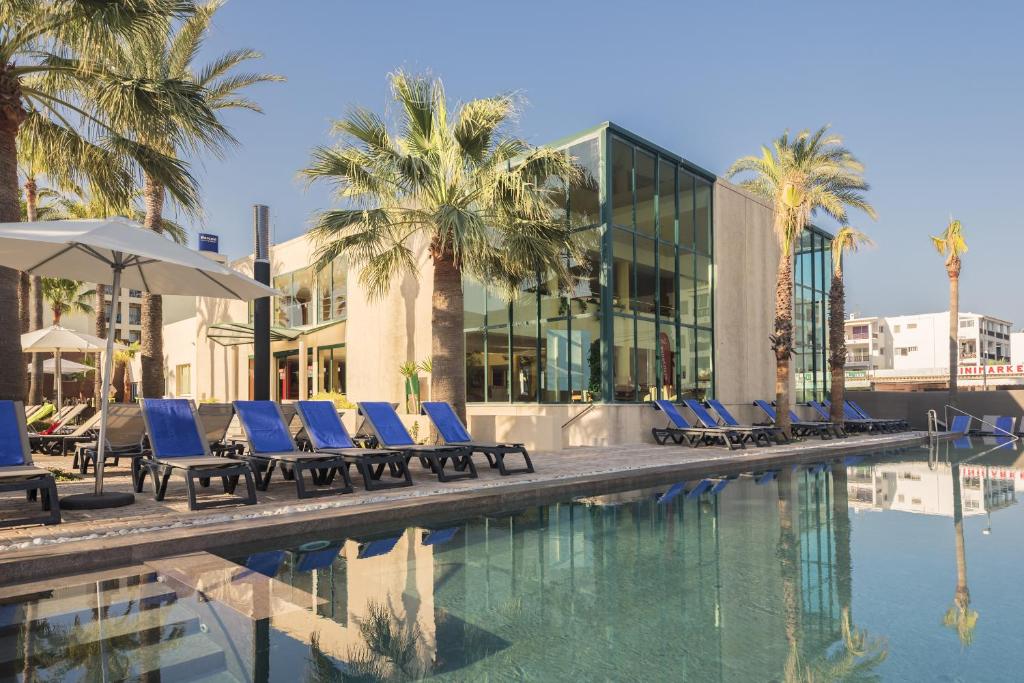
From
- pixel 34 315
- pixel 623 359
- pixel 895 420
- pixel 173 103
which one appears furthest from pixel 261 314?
→ pixel 895 420

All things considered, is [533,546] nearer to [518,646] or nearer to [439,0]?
[518,646]

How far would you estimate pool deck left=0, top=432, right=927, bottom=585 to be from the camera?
4645 millimetres

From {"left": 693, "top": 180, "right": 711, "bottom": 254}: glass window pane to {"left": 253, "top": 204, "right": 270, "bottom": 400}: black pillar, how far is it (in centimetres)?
1136

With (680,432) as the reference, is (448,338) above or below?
above

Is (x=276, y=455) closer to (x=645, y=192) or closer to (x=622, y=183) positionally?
(x=622, y=183)

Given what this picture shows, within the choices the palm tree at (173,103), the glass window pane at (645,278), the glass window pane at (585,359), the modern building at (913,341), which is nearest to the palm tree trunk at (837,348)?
the glass window pane at (645,278)

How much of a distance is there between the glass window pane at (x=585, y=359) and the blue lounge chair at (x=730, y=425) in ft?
7.95

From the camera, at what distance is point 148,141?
27.7 feet

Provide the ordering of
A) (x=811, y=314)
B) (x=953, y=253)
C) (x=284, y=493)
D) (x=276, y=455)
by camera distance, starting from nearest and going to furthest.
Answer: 1. (x=276, y=455)
2. (x=284, y=493)
3. (x=811, y=314)
4. (x=953, y=253)

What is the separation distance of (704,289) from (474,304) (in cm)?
653

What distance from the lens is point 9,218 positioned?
7492mm

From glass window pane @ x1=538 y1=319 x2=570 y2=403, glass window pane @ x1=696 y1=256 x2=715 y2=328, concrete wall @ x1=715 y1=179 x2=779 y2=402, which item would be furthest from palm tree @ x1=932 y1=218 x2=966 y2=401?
glass window pane @ x1=538 y1=319 x2=570 y2=403

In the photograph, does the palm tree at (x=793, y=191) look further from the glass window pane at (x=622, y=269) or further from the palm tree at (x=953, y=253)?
the palm tree at (x=953, y=253)

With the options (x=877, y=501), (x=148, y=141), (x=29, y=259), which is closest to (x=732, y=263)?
(x=877, y=501)
